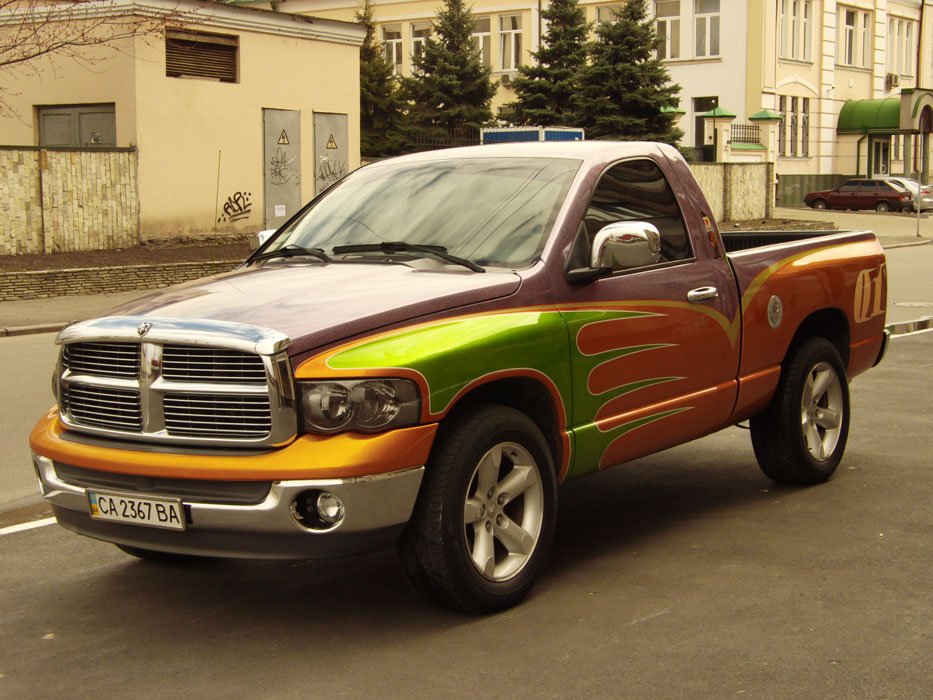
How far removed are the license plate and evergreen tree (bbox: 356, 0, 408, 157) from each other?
40.7 m

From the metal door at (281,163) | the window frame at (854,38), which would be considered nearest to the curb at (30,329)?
the metal door at (281,163)

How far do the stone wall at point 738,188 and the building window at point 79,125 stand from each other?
18.9 meters

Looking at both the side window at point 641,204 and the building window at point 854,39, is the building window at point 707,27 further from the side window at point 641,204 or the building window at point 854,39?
the side window at point 641,204

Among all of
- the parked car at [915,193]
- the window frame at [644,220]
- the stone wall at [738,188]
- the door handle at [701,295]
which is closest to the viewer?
the window frame at [644,220]

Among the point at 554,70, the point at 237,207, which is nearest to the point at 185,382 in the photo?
the point at 237,207

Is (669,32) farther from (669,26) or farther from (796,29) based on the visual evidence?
(796,29)

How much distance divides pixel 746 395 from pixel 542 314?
179 cm

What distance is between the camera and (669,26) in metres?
54.4

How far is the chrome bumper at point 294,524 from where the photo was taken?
15.4 ft

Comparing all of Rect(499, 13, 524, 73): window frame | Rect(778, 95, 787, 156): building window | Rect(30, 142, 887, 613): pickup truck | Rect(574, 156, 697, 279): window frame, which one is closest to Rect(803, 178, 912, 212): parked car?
Rect(778, 95, 787, 156): building window

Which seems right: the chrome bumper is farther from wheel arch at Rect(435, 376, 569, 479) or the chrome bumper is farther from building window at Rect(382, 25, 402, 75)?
building window at Rect(382, 25, 402, 75)

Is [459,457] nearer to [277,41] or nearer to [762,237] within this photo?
[762,237]

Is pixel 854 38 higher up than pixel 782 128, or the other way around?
pixel 854 38

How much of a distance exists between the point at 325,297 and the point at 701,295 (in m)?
2.05
